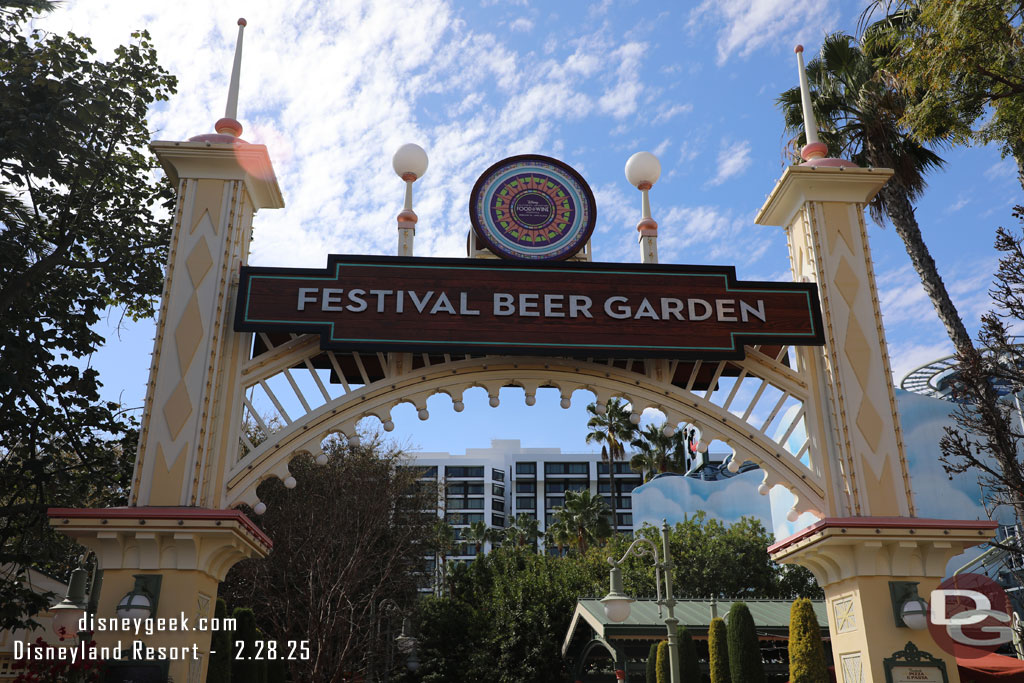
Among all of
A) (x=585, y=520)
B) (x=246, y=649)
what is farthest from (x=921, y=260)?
(x=585, y=520)

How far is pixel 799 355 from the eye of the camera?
36.5ft

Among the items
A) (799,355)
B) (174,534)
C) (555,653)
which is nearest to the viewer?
(174,534)

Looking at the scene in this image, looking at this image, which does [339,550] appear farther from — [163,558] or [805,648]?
[163,558]

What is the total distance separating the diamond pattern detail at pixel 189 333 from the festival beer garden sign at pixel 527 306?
0.49 metres

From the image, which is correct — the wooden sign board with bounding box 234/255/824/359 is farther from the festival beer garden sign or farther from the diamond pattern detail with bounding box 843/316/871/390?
the diamond pattern detail with bounding box 843/316/871/390

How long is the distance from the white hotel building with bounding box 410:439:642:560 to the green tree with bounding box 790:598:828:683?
93.3 meters

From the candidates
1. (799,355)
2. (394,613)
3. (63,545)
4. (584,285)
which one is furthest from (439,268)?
(394,613)

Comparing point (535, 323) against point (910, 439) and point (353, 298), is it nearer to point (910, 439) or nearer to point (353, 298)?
point (353, 298)

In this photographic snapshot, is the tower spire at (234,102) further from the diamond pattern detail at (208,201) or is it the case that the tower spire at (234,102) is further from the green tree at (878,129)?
the green tree at (878,129)

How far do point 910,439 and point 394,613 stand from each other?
25659 millimetres

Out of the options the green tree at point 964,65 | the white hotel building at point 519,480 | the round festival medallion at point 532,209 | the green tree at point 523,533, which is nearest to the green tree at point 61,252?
the round festival medallion at point 532,209

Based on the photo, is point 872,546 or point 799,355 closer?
point 872,546

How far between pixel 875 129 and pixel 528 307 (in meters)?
13.0

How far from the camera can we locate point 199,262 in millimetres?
10547
